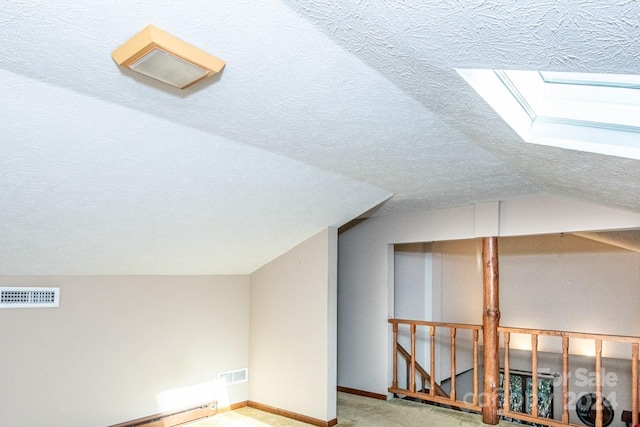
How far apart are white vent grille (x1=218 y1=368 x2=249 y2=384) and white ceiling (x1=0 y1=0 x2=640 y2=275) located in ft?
4.01

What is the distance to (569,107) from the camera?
2049 millimetres

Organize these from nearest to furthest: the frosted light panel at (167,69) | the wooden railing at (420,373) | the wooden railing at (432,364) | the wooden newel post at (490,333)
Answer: the frosted light panel at (167,69) → the wooden newel post at (490,333) → the wooden railing at (432,364) → the wooden railing at (420,373)

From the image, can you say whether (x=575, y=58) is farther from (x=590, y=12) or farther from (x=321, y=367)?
(x=321, y=367)

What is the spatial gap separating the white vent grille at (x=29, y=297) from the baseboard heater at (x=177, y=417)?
4.00 feet

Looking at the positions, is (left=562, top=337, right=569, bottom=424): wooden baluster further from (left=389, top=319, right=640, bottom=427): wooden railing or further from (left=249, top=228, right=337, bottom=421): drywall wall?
(left=249, top=228, right=337, bottom=421): drywall wall

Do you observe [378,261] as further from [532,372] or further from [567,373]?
[567,373]

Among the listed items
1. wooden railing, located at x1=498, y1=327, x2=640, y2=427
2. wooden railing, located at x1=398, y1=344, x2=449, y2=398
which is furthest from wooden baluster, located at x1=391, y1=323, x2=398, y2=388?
wooden railing, located at x1=498, y1=327, x2=640, y2=427

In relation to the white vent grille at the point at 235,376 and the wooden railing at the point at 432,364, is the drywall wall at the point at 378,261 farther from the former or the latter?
the white vent grille at the point at 235,376

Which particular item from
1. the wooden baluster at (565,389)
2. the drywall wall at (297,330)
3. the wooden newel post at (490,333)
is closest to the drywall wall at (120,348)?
the drywall wall at (297,330)

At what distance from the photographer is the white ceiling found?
1.21 metres

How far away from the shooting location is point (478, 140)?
2.67 m

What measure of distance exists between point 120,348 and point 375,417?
2.55m

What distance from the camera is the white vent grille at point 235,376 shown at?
4977 mm

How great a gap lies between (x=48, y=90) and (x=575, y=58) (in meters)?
1.91
